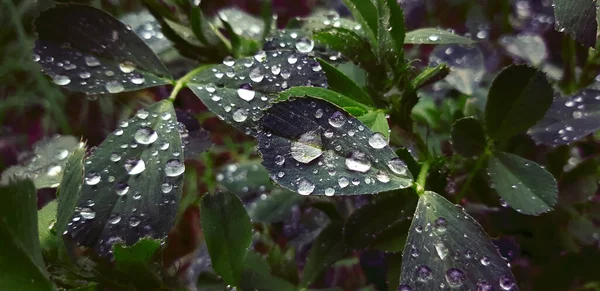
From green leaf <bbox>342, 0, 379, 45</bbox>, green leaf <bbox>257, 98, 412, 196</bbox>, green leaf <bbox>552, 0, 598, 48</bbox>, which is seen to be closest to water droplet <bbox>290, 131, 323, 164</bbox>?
green leaf <bbox>257, 98, 412, 196</bbox>

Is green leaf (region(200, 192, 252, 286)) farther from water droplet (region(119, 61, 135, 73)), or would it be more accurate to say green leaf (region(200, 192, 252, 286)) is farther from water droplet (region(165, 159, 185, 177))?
water droplet (region(119, 61, 135, 73))

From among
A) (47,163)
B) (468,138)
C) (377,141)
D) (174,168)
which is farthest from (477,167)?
(47,163)

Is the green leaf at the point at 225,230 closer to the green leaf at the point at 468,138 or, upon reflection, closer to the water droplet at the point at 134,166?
the water droplet at the point at 134,166

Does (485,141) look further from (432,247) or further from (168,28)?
(168,28)

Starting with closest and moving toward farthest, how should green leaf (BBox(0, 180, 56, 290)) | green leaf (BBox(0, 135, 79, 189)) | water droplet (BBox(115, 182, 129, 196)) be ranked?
green leaf (BBox(0, 180, 56, 290)) → water droplet (BBox(115, 182, 129, 196)) → green leaf (BBox(0, 135, 79, 189))

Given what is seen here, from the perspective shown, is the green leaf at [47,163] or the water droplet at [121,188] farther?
the green leaf at [47,163]

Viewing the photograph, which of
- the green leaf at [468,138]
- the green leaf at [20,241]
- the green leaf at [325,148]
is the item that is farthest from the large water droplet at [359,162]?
the green leaf at [20,241]

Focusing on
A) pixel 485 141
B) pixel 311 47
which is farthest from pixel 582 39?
pixel 311 47
